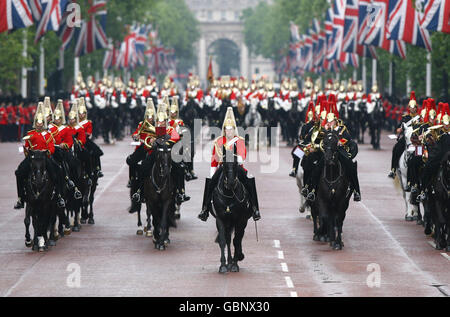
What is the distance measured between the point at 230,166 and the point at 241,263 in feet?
6.36

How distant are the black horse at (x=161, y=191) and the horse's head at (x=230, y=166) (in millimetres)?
2872

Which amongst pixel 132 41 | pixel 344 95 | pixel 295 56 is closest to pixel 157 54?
pixel 295 56

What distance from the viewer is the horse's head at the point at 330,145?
22.3 metres

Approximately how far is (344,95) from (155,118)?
103 ft

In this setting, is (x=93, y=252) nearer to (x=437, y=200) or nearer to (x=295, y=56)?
(x=437, y=200)

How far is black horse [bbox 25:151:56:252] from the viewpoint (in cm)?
2194

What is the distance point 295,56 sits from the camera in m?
118

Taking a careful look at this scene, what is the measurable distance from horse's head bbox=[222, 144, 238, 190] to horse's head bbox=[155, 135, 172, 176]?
9.28ft

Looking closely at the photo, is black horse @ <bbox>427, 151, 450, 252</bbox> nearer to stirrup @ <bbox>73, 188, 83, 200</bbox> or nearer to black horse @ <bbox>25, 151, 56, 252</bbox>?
stirrup @ <bbox>73, 188, 83, 200</bbox>

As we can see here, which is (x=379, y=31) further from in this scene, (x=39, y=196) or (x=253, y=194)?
(x=253, y=194)

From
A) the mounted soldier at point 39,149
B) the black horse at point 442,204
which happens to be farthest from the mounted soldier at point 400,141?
the mounted soldier at point 39,149

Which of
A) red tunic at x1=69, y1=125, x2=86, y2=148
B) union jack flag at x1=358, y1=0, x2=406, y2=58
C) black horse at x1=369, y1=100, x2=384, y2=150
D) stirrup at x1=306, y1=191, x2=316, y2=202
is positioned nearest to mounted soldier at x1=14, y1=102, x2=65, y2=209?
red tunic at x1=69, y1=125, x2=86, y2=148

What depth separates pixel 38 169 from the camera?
21.9 m

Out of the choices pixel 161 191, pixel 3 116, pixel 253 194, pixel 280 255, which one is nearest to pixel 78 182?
pixel 161 191
